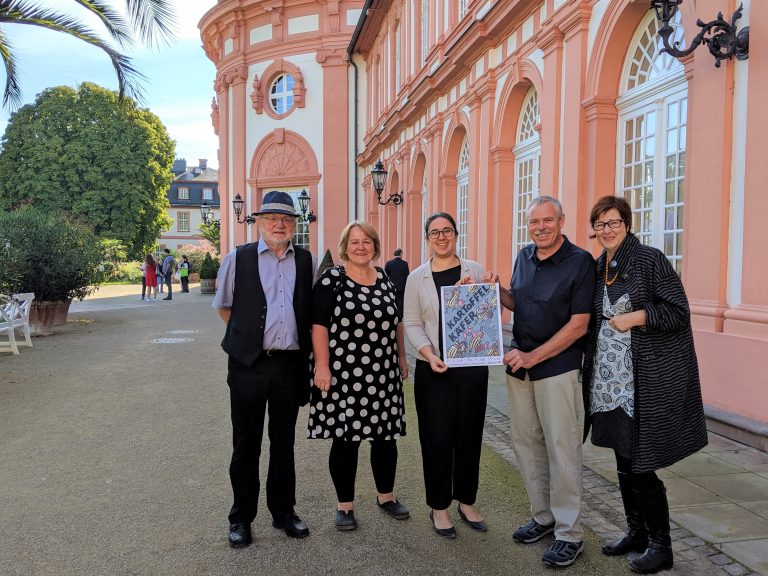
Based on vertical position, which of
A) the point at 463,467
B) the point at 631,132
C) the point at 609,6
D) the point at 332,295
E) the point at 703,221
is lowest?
the point at 463,467

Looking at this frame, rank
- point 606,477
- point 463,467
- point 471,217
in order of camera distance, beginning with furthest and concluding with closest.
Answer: point 471,217 → point 606,477 → point 463,467

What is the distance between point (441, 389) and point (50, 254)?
12771 millimetres

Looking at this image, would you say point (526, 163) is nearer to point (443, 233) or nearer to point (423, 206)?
point (423, 206)

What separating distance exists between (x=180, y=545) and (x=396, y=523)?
47.4 inches

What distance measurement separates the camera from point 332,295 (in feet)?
11.9

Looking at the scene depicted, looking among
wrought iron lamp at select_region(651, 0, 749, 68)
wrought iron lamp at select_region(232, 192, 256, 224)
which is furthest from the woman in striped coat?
wrought iron lamp at select_region(232, 192, 256, 224)

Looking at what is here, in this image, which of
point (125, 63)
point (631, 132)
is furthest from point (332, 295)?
point (125, 63)

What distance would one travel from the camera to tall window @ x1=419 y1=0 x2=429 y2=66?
15.9 meters

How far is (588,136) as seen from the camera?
8.22m

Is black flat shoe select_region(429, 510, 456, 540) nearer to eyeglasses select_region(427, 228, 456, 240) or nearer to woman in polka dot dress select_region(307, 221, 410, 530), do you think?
woman in polka dot dress select_region(307, 221, 410, 530)

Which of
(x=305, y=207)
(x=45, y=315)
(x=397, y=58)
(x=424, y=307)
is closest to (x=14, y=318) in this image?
(x=45, y=315)

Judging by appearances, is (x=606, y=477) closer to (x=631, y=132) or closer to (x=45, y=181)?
(x=631, y=132)

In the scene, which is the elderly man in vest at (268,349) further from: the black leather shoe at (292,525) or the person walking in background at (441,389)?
the person walking in background at (441,389)

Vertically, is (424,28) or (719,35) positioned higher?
(424,28)
